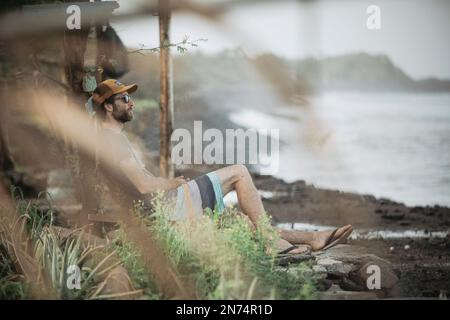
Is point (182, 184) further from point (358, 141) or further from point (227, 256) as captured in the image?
point (358, 141)

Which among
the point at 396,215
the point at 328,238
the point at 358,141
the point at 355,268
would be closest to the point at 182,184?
the point at 328,238

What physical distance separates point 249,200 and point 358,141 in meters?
1.16

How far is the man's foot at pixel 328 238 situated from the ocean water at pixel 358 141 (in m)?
0.75

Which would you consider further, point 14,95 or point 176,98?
point 14,95

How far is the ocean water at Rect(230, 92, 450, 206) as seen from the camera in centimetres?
482

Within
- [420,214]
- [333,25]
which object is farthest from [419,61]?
[420,214]

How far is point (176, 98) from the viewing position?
5.04 metres

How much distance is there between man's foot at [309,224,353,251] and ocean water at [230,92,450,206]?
746 millimetres

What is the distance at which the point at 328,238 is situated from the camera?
429cm

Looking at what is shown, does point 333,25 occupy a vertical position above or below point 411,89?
above

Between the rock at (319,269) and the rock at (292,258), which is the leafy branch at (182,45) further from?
the rock at (319,269)
